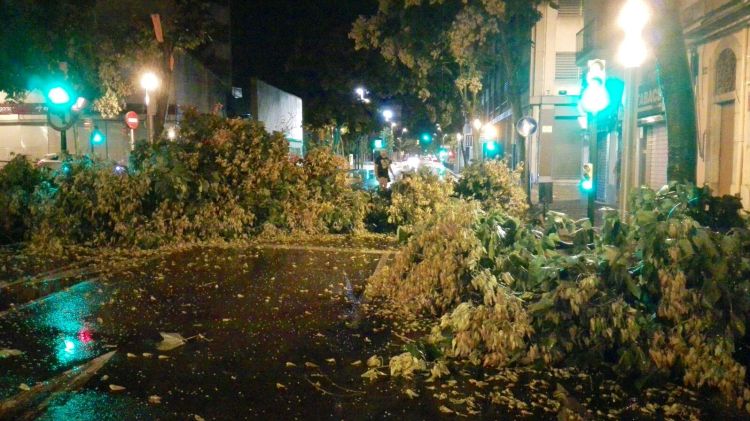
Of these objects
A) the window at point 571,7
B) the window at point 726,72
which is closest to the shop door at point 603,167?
the window at point 571,7

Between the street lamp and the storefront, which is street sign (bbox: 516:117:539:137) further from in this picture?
the street lamp

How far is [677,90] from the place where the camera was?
8648 mm

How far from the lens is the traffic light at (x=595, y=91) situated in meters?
10.9

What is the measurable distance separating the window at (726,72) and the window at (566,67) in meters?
12.9

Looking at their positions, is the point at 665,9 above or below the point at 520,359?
above

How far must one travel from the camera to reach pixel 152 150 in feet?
40.7

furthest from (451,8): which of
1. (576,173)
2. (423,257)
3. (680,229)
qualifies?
(680,229)

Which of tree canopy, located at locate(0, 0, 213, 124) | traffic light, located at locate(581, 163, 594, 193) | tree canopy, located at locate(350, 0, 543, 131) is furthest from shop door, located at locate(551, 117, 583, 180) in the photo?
traffic light, located at locate(581, 163, 594, 193)

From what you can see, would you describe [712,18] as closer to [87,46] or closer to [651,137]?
[651,137]

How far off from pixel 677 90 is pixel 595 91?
7.71 ft

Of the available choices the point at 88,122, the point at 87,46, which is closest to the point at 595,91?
the point at 87,46

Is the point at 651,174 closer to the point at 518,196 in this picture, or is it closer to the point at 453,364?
the point at 518,196

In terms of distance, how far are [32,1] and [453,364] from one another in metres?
14.7

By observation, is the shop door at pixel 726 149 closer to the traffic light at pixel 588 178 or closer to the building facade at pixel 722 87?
the building facade at pixel 722 87
